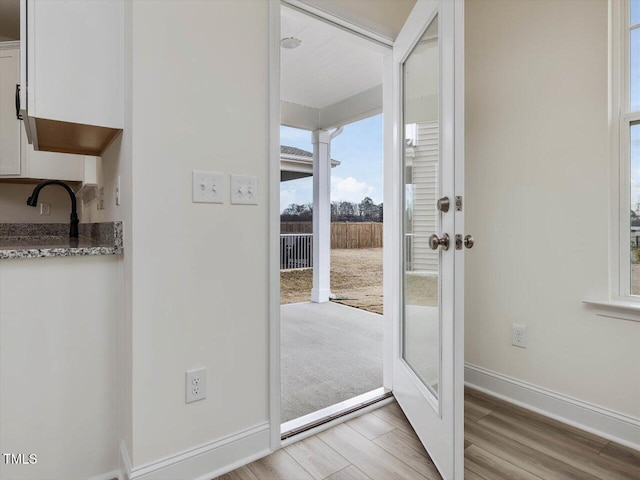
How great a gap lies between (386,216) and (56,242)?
201 centimetres

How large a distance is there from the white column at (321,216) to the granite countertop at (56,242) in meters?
3.19

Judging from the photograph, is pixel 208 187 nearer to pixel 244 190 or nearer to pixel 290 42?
pixel 244 190

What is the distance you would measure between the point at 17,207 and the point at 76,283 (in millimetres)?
1899

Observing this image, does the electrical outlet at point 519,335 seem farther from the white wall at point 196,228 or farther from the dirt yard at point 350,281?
the dirt yard at point 350,281

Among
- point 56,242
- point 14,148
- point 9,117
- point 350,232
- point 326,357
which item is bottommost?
point 326,357

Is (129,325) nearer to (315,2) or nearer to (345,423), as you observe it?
(345,423)

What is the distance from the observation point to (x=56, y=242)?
2.17 meters

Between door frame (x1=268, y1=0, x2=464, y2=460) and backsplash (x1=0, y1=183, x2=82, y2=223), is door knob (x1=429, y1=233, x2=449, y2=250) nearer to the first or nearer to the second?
door frame (x1=268, y1=0, x2=464, y2=460)

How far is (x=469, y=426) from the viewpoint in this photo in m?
1.82

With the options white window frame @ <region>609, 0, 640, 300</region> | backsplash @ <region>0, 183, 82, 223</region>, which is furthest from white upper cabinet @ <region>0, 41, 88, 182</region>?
white window frame @ <region>609, 0, 640, 300</region>

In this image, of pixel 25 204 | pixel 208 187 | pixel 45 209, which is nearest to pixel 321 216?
pixel 45 209

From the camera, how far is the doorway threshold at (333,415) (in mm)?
1754

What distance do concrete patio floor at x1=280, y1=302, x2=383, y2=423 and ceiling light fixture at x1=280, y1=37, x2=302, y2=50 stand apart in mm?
2751

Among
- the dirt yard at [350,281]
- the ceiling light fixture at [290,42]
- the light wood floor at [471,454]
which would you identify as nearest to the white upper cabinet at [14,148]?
the ceiling light fixture at [290,42]
